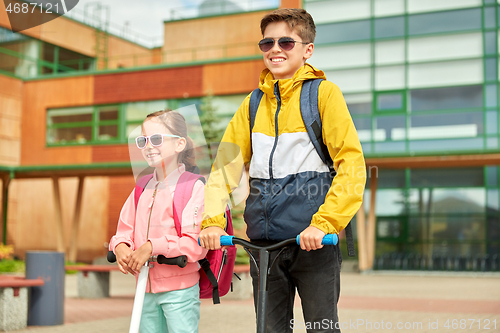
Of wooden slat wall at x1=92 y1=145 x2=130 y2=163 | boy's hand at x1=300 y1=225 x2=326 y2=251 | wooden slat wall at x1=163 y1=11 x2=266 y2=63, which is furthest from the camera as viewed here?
wooden slat wall at x1=163 y1=11 x2=266 y2=63

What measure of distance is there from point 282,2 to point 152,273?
21.5 metres

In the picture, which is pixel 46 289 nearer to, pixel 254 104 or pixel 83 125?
pixel 254 104

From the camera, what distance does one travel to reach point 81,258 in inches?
1080

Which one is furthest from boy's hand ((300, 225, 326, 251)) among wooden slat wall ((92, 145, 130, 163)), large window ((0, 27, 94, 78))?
large window ((0, 27, 94, 78))

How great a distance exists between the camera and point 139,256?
8.97 ft

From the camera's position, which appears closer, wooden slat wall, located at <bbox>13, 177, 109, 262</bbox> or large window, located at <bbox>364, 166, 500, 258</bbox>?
large window, located at <bbox>364, 166, 500, 258</bbox>

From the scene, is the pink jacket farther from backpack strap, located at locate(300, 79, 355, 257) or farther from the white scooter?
backpack strap, located at locate(300, 79, 355, 257)

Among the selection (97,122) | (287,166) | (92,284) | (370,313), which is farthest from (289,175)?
(97,122)

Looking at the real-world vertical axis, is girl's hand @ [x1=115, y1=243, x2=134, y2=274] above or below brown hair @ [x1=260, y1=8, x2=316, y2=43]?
below

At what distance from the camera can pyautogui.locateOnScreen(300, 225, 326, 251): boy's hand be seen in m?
2.43

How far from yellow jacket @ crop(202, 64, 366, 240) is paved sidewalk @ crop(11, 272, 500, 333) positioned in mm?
3024

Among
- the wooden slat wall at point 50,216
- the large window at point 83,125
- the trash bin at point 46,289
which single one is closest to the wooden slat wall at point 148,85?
the large window at point 83,125

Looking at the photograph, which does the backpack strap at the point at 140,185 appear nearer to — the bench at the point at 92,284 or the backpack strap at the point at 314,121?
the backpack strap at the point at 314,121

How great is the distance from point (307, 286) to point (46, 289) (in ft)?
19.3
